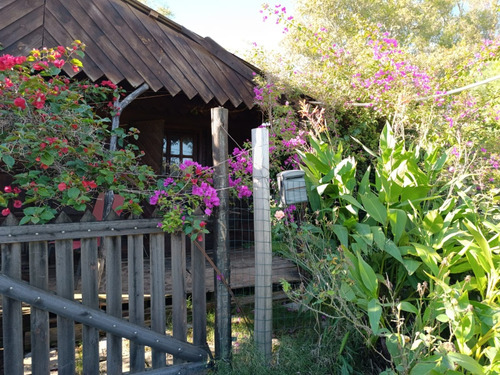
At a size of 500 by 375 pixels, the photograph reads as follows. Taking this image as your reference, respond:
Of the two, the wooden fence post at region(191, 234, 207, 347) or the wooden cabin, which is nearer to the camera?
the wooden fence post at region(191, 234, 207, 347)

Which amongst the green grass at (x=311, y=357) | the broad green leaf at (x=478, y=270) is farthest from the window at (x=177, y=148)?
the broad green leaf at (x=478, y=270)

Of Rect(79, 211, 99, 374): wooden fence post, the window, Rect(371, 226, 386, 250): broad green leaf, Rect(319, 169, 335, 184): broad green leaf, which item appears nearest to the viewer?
Rect(79, 211, 99, 374): wooden fence post

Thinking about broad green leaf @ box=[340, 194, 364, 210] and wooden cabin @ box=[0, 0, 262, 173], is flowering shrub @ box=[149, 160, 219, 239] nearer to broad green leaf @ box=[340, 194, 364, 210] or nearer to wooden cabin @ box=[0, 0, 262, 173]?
broad green leaf @ box=[340, 194, 364, 210]

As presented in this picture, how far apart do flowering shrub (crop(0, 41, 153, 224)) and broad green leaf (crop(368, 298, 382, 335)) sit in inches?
64.8

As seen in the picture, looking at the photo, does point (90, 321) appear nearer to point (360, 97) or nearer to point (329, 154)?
point (329, 154)

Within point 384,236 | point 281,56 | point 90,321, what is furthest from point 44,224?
point 281,56

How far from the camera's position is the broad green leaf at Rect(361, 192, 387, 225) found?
321 cm

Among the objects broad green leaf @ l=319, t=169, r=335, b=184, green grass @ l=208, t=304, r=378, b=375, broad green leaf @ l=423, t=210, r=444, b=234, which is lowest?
green grass @ l=208, t=304, r=378, b=375

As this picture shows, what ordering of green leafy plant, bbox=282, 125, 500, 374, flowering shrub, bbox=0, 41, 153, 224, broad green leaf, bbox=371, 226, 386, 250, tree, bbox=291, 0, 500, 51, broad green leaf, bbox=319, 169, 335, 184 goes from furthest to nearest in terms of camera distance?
1. tree, bbox=291, 0, 500, 51
2. broad green leaf, bbox=319, 169, 335, 184
3. broad green leaf, bbox=371, 226, 386, 250
4. flowering shrub, bbox=0, 41, 153, 224
5. green leafy plant, bbox=282, 125, 500, 374

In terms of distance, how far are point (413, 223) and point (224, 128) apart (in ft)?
5.25

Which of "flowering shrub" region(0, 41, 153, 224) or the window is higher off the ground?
the window

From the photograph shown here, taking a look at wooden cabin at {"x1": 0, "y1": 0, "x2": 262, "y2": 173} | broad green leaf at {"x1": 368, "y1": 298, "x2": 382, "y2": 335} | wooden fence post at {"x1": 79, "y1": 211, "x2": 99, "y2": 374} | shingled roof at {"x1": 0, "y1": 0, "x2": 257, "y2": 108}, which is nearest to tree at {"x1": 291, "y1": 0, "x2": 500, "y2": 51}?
wooden cabin at {"x1": 0, "y1": 0, "x2": 262, "y2": 173}

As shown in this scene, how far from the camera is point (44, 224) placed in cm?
265

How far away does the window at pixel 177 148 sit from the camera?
24.4ft
